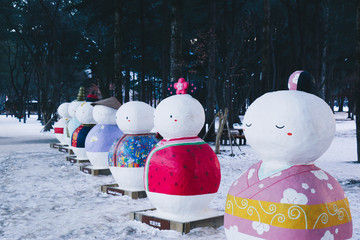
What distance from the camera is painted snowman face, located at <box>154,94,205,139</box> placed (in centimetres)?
538

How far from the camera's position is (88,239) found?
500 cm

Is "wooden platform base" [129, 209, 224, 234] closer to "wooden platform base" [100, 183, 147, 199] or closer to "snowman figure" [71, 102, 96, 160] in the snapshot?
"wooden platform base" [100, 183, 147, 199]

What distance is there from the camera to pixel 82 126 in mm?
11031

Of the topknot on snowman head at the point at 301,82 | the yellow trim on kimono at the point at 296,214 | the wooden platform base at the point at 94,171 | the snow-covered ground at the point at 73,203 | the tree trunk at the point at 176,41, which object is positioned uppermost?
the tree trunk at the point at 176,41

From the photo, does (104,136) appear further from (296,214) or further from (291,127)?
(296,214)

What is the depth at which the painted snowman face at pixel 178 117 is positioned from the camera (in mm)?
5379

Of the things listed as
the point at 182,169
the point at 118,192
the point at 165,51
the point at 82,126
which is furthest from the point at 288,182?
the point at 165,51

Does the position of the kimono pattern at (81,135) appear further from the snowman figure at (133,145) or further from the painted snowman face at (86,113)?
the snowman figure at (133,145)

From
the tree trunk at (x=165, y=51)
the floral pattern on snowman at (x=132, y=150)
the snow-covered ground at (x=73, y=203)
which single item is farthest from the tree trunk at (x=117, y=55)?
the floral pattern on snowman at (x=132, y=150)

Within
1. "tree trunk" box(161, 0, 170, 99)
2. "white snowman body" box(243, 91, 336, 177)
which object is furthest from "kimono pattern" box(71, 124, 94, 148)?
"white snowman body" box(243, 91, 336, 177)

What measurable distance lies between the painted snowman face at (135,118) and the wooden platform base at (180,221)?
6.39 feet

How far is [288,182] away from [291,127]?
1.58ft

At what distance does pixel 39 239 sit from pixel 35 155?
368 inches

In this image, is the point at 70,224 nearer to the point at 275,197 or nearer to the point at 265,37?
the point at 275,197
